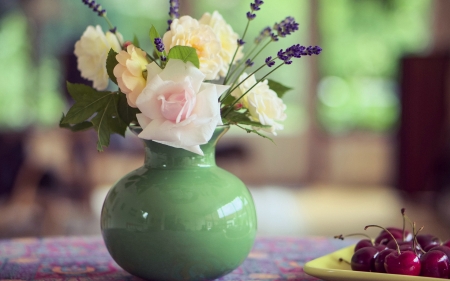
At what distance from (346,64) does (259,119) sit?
5.34 metres

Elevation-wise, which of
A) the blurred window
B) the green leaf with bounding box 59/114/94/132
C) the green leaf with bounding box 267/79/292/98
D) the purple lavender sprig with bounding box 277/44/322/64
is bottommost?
the green leaf with bounding box 59/114/94/132

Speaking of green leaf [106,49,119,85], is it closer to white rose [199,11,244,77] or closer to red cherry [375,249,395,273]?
white rose [199,11,244,77]

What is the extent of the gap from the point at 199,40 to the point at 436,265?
43 centimetres

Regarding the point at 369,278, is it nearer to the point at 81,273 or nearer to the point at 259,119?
the point at 259,119

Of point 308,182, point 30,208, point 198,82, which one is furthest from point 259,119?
point 308,182

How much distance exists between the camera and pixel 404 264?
743 millimetres

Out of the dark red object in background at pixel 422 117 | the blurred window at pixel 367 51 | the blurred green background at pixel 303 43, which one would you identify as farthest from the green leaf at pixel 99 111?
the blurred window at pixel 367 51

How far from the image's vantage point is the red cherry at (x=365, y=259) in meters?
0.79

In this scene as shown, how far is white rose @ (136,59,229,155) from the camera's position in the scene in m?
0.70

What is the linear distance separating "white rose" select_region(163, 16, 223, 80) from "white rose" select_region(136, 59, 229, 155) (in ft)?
0.16

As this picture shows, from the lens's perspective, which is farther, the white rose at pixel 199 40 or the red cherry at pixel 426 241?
the red cherry at pixel 426 241

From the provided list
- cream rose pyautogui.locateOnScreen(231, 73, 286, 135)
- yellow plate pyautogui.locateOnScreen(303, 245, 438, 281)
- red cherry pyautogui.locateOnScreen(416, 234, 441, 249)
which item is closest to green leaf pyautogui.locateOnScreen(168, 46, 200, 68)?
cream rose pyautogui.locateOnScreen(231, 73, 286, 135)

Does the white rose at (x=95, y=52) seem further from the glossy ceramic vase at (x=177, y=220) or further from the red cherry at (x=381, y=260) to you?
the red cherry at (x=381, y=260)

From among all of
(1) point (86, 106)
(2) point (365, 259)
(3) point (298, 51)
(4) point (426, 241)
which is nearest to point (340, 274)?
(2) point (365, 259)
